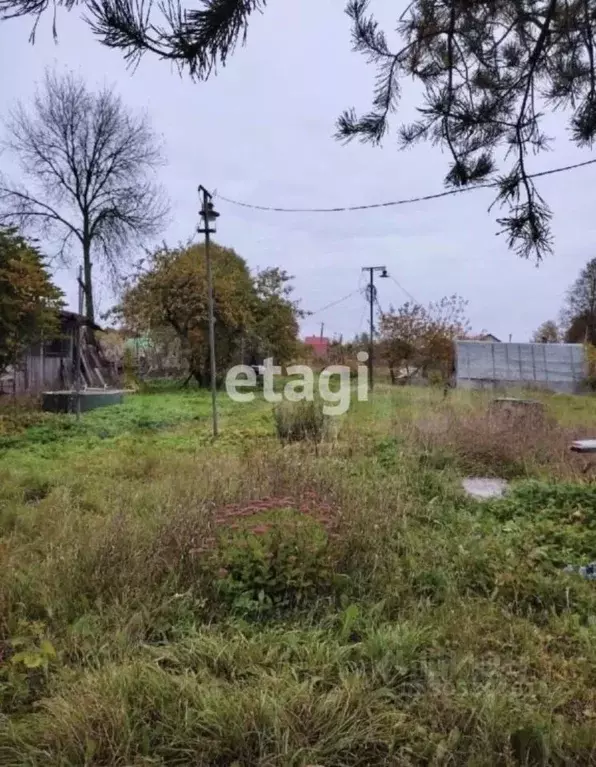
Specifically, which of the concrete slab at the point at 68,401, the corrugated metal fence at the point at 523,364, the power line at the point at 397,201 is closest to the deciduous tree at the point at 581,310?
the corrugated metal fence at the point at 523,364

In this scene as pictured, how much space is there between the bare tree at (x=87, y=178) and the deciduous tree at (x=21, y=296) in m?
8.47

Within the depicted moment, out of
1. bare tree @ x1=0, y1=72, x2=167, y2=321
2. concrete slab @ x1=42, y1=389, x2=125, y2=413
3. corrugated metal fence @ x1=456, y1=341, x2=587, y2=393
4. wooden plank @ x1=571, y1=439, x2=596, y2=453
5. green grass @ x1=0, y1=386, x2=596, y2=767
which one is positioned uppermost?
bare tree @ x1=0, y1=72, x2=167, y2=321

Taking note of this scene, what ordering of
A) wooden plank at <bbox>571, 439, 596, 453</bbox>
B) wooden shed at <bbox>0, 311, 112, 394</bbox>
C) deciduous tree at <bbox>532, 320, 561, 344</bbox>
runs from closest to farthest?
wooden plank at <bbox>571, 439, 596, 453</bbox> < wooden shed at <bbox>0, 311, 112, 394</bbox> < deciduous tree at <bbox>532, 320, 561, 344</bbox>

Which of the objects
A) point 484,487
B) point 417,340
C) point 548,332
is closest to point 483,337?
point 548,332

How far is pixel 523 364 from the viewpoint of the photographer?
19609 mm

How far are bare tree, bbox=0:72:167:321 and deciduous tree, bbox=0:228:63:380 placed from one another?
27.8 ft

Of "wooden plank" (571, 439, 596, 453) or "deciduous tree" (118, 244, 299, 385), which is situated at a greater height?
"deciduous tree" (118, 244, 299, 385)

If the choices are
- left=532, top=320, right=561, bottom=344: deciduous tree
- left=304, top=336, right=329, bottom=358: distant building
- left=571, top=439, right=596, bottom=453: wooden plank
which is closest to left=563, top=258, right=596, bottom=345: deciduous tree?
left=532, top=320, right=561, bottom=344: deciduous tree

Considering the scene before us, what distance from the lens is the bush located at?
22.6 ft

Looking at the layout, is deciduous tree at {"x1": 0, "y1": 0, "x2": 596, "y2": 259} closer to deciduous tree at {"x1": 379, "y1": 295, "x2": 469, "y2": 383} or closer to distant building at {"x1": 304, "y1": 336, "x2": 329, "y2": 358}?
deciduous tree at {"x1": 379, "y1": 295, "x2": 469, "y2": 383}

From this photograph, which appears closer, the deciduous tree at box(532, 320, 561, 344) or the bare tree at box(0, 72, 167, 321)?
the bare tree at box(0, 72, 167, 321)

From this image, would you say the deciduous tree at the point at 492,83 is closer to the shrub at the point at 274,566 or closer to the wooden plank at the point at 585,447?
the shrub at the point at 274,566

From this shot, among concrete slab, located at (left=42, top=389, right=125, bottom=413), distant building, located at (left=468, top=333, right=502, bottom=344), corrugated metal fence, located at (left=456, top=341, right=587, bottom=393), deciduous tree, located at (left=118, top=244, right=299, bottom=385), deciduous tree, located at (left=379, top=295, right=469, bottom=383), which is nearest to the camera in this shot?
concrete slab, located at (left=42, top=389, right=125, bottom=413)

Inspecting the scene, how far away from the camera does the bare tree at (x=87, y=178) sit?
61.7 feet
